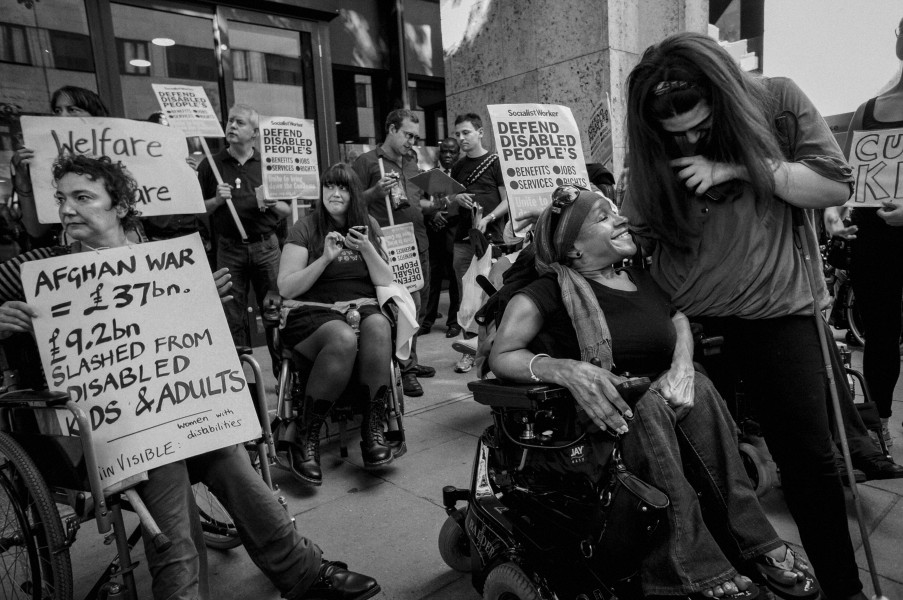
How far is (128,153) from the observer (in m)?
2.99

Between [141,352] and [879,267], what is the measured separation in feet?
10.6

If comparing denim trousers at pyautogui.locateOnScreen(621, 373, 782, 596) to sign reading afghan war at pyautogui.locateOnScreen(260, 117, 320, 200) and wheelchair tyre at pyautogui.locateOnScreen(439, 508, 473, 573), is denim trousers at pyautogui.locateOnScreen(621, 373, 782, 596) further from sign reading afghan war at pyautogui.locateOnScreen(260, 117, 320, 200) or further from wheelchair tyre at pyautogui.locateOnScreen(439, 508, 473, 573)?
sign reading afghan war at pyautogui.locateOnScreen(260, 117, 320, 200)

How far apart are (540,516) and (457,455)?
1.63 m

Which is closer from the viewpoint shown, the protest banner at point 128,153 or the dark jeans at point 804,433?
the dark jeans at point 804,433

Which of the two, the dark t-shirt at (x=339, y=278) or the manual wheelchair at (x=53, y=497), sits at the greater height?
the dark t-shirt at (x=339, y=278)

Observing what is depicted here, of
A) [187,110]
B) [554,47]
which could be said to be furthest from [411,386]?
[554,47]

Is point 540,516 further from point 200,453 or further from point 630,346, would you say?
point 200,453

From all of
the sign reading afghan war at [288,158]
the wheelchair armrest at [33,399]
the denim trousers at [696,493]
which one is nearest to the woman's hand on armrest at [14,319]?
the wheelchair armrest at [33,399]

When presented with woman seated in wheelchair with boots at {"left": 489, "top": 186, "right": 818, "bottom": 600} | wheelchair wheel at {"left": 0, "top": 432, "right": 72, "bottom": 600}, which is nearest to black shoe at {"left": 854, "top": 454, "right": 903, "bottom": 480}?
woman seated in wheelchair with boots at {"left": 489, "top": 186, "right": 818, "bottom": 600}

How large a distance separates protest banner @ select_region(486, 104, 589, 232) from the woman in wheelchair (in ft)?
2.86

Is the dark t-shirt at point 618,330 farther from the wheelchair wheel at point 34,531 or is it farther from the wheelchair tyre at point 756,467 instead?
the wheelchair wheel at point 34,531

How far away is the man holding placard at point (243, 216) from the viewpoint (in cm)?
453

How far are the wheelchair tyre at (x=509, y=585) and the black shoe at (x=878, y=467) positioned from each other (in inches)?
59.4

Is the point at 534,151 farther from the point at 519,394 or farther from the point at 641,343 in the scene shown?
the point at 519,394
